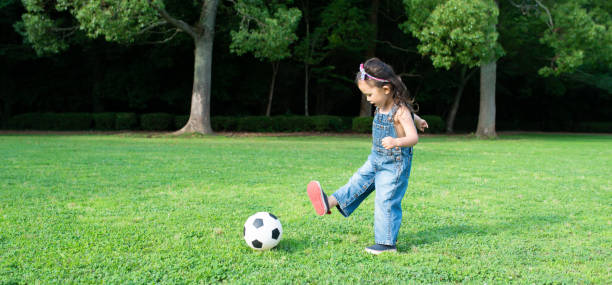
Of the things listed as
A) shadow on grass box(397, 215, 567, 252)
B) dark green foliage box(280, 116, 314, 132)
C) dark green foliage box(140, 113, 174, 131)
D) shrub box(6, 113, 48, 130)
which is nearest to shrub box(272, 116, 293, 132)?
dark green foliage box(280, 116, 314, 132)

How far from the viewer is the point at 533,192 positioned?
6.20m

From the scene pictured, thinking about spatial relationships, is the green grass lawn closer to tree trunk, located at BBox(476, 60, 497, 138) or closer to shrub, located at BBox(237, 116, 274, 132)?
tree trunk, located at BBox(476, 60, 497, 138)

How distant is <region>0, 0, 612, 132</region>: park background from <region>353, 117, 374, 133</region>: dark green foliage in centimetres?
269

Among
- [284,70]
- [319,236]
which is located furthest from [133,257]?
[284,70]

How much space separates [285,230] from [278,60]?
72.2ft

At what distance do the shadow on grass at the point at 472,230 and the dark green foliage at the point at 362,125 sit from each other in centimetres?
1847

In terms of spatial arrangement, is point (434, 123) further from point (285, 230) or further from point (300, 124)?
point (285, 230)

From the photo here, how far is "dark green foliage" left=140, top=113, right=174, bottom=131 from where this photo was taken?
934 inches

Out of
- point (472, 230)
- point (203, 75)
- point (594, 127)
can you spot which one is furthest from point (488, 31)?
point (594, 127)

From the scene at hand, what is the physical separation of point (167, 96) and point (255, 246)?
24.0 m

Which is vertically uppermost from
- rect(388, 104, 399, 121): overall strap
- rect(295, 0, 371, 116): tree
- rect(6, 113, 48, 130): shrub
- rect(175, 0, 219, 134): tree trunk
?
rect(295, 0, 371, 116): tree

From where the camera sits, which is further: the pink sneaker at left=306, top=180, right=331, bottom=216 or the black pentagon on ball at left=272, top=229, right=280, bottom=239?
the pink sneaker at left=306, top=180, right=331, bottom=216

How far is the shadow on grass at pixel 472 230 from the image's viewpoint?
3.83m

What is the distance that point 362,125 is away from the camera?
23.3 metres
